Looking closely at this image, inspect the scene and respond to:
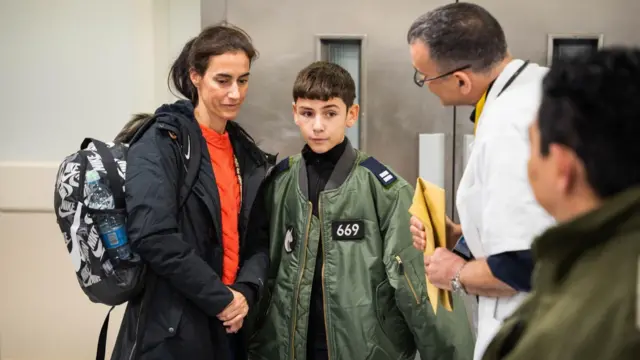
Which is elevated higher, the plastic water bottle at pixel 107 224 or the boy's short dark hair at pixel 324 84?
the boy's short dark hair at pixel 324 84

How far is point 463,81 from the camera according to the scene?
1566 millimetres

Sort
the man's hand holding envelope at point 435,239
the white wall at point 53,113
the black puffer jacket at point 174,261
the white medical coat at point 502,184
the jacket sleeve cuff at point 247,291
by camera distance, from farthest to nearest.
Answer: the white wall at point 53,113
the jacket sleeve cuff at point 247,291
the black puffer jacket at point 174,261
the man's hand holding envelope at point 435,239
the white medical coat at point 502,184

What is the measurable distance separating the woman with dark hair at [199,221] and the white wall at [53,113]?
2.82 ft

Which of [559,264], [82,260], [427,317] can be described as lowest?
[427,317]

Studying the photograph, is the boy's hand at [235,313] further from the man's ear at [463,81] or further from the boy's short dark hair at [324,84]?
the man's ear at [463,81]

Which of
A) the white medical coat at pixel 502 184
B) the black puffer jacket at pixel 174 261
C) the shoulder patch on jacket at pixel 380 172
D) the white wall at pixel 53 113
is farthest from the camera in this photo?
the white wall at pixel 53 113

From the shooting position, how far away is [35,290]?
2889 millimetres

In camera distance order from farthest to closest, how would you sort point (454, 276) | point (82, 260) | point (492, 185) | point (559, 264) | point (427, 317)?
point (427, 317) < point (82, 260) < point (454, 276) < point (492, 185) < point (559, 264)

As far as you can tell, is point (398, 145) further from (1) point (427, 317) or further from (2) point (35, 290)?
(2) point (35, 290)

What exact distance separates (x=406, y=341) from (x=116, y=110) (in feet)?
5.25

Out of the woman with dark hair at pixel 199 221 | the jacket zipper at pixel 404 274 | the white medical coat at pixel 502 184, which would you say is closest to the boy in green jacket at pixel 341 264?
the jacket zipper at pixel 404 274

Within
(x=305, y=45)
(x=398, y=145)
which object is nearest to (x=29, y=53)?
(x=305, y=45)

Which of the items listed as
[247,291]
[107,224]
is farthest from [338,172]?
[107,224]

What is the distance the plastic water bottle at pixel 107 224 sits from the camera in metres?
1.75
